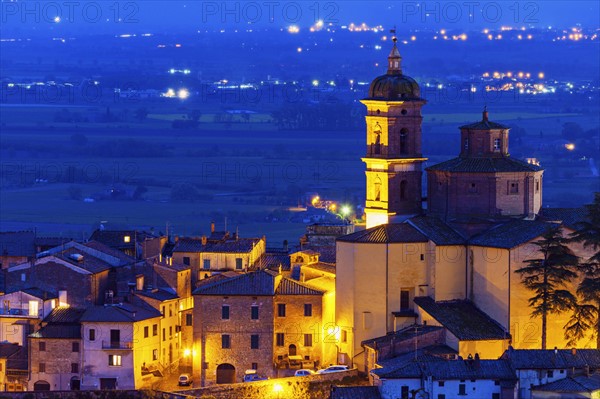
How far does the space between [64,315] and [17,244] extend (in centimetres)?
1172

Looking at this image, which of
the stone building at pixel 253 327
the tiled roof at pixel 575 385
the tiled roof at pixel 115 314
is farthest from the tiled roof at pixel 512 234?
the tiled roof at pixel 115 314

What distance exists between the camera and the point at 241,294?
6156 centimetres

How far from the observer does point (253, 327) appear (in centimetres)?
6144

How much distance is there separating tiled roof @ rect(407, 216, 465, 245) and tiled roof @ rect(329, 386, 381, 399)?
24.6 ft

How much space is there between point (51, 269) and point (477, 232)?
13.2 metres

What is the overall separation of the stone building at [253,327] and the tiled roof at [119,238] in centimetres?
1307

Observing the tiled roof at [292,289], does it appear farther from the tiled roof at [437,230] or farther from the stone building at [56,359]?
the stone building at [56,359]

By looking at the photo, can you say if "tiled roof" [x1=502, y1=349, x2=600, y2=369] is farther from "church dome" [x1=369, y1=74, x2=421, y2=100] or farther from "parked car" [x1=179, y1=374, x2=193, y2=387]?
"church dome" [x1=369, y1=74, x2=421, y2=100]

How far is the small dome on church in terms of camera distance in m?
64.4

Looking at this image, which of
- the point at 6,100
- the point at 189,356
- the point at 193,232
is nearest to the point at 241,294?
the point at 189,356

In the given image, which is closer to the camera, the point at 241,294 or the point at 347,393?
the point at 347,393

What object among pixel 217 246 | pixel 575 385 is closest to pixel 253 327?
pixel 217 246

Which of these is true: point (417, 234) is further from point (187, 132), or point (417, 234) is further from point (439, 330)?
point (187, 132)

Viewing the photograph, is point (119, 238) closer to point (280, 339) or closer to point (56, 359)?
point (56, 359)
